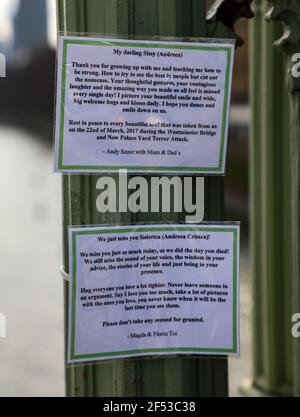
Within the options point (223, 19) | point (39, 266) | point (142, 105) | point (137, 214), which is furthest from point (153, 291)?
point (39, 266)

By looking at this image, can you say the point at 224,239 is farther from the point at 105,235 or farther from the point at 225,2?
the point at 225,2

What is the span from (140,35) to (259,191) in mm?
1817

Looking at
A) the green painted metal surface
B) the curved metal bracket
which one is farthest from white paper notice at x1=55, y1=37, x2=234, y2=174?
the green painted metal surface

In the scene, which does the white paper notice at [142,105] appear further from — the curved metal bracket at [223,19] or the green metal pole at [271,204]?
the green metal pole at [271,204]

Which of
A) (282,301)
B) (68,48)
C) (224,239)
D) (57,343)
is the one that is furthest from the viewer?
(57,343)

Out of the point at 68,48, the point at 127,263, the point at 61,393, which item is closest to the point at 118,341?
the point at 127,263

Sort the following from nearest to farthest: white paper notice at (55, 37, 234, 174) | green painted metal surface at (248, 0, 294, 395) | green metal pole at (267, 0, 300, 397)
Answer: white paper notice at (55, 37, 234, 174), green metal pole at (267, 0, 300, 397), green painted metal surface at (248, 0, 294, 395)

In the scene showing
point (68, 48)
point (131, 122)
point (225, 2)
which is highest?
point (225, 2)

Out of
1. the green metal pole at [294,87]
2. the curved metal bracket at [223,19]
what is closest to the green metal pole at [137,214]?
the curved metal bracket at [223,19]

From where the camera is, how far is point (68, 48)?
1630mm

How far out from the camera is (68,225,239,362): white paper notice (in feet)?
5.54

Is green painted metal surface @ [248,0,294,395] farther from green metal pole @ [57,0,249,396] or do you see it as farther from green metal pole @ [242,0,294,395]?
green metal pole @ [57,0,249,396]

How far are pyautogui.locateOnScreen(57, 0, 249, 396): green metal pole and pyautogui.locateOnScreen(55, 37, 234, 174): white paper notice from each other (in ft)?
0.15

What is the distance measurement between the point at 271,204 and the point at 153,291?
5.57ft
